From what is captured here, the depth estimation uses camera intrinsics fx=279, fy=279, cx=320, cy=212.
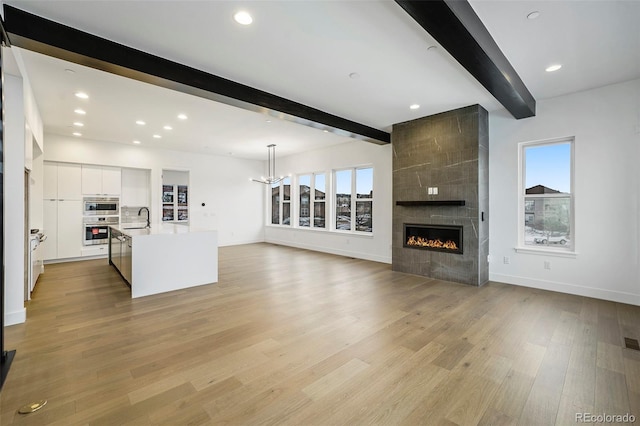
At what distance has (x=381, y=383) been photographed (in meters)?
2.05

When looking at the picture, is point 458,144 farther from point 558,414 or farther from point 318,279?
point 558,414

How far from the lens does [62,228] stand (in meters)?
6.34

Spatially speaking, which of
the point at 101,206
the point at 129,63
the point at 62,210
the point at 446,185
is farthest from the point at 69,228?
the point at 446,185

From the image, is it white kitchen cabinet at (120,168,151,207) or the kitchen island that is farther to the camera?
white kitchen cabinet at (120,168,151,207)

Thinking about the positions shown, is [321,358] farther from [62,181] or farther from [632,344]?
[62,181]

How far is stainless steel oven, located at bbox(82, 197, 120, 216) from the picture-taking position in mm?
6676

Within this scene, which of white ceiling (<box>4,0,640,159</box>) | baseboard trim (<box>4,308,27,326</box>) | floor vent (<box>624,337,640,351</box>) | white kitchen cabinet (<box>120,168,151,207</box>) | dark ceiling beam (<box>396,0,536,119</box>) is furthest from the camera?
white kitchen cabinet (<box>120,168,151,207</box>)

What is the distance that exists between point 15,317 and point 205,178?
6113mm

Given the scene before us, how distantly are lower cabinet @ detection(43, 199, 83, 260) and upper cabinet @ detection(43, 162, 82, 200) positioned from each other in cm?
14

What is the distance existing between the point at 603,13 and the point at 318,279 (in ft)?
15.0

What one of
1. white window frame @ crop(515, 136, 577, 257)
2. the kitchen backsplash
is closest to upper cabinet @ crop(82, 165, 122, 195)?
the kitchen backsplash

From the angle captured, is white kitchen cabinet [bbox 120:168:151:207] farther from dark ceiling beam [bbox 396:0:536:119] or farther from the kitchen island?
dark ceiling beam [bbox 396:0:536:119]

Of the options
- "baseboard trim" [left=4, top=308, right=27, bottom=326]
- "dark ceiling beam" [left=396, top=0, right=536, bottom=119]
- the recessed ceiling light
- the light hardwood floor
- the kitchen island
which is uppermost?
the recessed ceiling light

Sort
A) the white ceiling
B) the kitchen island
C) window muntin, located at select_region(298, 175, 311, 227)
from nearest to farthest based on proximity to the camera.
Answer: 1. the white ceiling
2. the kitchen island
3. window muntin, located at select_region(298, 175, 311, 227)
